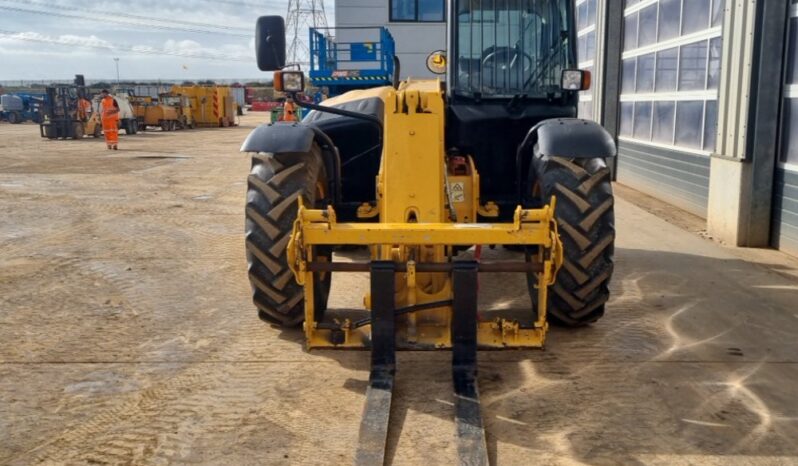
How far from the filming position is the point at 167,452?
3.60 metres

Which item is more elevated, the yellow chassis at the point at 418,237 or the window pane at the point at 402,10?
the window pane at the point at 402,10

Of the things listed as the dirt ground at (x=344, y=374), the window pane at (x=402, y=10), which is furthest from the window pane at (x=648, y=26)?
the window pane at (x=402, y=10)

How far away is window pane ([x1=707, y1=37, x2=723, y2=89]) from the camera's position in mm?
9719

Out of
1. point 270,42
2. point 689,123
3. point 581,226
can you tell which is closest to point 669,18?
point 689,123

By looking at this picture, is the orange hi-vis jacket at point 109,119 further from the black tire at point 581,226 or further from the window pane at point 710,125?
the black tire at point 581,226

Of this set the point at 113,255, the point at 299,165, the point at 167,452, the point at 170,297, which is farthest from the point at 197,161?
the point at 167,452

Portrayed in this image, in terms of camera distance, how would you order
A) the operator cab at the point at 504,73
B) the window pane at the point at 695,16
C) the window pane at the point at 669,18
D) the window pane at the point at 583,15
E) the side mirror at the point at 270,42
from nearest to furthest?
the side mirror at the point at 270,42 < the operator cab at the point at 504,73 < the window pane at the point at 695,16 < the window pane at the point at 669,18 < the window pane at the point at 583,15

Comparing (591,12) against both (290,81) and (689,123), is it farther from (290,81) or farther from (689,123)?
(290,81)

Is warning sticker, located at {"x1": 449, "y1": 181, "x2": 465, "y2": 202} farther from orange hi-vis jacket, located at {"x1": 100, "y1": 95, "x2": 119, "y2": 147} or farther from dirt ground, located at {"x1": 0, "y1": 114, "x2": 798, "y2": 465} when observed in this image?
orange hi-vis jacket, located at {"x1": 100, "y1": 95, "x2": 119, "y2": 147}

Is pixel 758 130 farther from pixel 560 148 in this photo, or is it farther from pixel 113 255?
pixel 113 255

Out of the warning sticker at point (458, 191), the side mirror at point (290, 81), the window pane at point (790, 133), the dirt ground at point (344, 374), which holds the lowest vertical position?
the dirt ground at point (344, 374)

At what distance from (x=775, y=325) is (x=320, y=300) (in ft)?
11.2

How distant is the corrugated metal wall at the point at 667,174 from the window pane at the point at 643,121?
0.59ft

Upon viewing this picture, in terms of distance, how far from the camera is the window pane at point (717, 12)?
9594 millimetres
